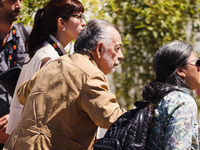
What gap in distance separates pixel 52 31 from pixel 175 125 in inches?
63.5

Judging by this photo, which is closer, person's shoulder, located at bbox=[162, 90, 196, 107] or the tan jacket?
person's shoulder, located at bbox=[162, 90, 196, 107]

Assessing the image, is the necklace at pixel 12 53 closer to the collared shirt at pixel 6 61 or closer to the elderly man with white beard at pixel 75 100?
the collared shirt at pixel 6 61

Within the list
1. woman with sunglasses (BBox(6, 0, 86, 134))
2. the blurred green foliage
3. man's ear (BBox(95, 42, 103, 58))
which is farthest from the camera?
the blurred green foliage

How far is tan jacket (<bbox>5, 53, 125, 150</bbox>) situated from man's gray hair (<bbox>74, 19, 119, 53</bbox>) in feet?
0.25

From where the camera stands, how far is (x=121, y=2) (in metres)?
5.84

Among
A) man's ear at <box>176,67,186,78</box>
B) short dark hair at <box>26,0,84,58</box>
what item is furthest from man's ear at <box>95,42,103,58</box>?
short dark hair at <box>26,0,84,58</box>

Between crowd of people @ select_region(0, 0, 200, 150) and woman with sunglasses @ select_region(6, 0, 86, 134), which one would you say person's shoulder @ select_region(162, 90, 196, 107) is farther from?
woman with sunglasses @ select_region(6, 0, 86, 134)

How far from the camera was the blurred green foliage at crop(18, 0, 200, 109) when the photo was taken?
5590 millimetres

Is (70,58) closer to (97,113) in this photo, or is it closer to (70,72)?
(70,72)

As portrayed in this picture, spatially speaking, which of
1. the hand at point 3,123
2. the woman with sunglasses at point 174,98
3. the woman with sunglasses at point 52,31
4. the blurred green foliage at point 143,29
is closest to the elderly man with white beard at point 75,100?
the woman with sunglasses at point 174,98

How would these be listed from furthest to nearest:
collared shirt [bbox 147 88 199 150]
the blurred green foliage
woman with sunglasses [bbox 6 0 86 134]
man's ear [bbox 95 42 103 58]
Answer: the blurred green foliage
woman with sunglasses [bbox 6 0 86 134]
man's ear [bbox 95 42 103 58]
collared shirt [bbox 147 88 199 150]

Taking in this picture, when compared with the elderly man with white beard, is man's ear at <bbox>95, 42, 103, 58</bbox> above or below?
above

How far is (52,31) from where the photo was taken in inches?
139

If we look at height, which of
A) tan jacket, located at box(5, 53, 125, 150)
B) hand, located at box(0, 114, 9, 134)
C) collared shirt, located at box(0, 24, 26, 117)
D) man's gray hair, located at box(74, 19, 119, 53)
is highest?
man's gray hair, located at box(74, 19, 119, 53)
